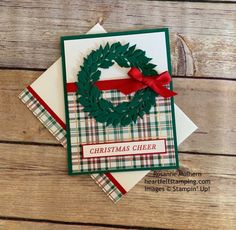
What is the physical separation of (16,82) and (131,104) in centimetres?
27

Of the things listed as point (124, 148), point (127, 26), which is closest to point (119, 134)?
point (124, 148)

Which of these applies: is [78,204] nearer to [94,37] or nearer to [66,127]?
[66,127]

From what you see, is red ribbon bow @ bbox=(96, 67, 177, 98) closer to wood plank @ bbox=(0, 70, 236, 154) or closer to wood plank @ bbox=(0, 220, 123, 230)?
wood plank @ bbox=(0, 70, 236, 154)

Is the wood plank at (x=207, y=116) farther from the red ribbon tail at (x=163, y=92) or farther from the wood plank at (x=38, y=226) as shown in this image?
the wood plank at (x=38, y=226)

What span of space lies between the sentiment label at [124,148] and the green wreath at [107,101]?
48mm

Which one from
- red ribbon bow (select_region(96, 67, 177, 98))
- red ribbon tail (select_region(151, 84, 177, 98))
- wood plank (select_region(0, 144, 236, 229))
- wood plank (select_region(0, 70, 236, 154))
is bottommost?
wood plank (select_region(0, 144, 236, 229))

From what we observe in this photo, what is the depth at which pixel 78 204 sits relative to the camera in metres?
0.83

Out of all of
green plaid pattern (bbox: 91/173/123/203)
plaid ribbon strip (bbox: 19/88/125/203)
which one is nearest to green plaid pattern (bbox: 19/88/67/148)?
plaid ribbon strip (bbox: 19/88/125/203)

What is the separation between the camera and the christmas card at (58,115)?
0.82 meters

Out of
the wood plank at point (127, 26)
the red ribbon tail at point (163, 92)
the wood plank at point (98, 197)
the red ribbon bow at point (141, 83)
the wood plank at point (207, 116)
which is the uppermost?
the wood plank at point (127, 26)

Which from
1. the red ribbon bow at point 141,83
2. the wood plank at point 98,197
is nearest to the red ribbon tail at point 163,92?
the red ribbon bow at point 141,83

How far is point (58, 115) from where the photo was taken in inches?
32.9

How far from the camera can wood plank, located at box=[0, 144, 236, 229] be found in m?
0.82

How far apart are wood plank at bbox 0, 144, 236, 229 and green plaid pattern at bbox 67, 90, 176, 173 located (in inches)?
1.4
